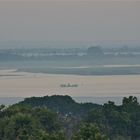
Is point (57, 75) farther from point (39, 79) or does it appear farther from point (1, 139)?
point (1, 139)

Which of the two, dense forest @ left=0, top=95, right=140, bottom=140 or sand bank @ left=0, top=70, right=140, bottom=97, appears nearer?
dense forest @ left=0, top=95, right=140, bottom=140

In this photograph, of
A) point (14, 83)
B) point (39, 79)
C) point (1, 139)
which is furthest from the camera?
point (39, 79)

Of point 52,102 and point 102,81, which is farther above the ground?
point 102,81

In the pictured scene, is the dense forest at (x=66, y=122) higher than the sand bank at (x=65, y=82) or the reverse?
the reverse

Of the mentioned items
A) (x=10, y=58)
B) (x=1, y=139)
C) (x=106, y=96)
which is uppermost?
(x=10, y=58)

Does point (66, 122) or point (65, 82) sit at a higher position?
point (65, 82)

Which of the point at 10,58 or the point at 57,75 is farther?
the point at 10,58

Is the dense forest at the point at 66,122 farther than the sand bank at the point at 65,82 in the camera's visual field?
No

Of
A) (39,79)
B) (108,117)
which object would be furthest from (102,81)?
(108,117)

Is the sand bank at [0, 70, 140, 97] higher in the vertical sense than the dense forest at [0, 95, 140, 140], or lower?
higher

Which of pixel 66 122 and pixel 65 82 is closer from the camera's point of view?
pixel 66 122

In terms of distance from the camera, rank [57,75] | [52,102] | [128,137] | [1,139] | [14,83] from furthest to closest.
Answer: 1. [57,75]
2. [14,83]
3. [52,102]
4. [128,137]
5. [1,139]
